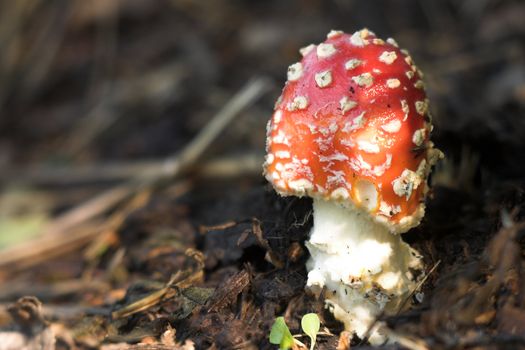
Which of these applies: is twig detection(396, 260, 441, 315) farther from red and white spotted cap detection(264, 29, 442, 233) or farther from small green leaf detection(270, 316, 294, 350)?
small green leaf detection(270, 316, 294, 350)

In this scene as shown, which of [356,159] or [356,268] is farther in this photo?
[356,268]

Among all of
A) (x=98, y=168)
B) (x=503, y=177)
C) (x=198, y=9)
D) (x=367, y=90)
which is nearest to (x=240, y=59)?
(x=198, y=9)

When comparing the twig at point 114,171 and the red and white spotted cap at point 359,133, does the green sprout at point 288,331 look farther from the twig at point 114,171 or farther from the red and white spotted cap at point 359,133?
the twig at point 114,171

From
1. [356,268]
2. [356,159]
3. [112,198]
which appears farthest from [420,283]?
[112,198]

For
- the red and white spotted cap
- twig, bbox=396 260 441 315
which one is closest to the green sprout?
twig, bbox=396 260 441 315

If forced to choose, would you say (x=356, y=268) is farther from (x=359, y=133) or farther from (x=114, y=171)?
(x=114, y=171)

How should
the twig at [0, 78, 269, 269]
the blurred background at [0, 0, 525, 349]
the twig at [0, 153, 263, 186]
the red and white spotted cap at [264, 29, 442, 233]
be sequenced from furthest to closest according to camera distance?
the twig at [0, 153, 263, 186] < the twig at [0, 78, 269, 269] < the blurred background at [0, 0, 525, 349] < the red and white spotted cap at [264, 29, 442, 233]
